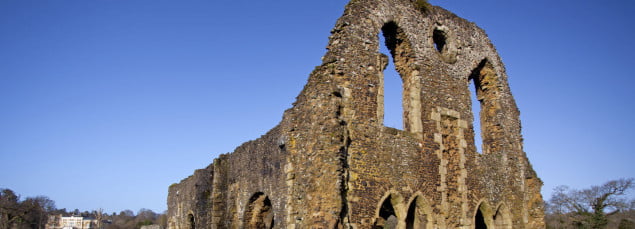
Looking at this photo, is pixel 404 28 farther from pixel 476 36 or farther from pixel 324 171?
pixel 324 171

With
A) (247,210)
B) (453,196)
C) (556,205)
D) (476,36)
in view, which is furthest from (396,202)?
(556,205)

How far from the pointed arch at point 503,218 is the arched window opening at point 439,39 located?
4901 millimetres

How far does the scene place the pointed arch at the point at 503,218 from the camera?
556 inches

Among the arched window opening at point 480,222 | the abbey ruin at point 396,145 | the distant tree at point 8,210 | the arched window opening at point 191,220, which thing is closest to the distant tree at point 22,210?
the distant tree at point 8,210

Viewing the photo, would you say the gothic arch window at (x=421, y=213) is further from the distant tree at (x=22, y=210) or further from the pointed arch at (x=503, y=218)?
the distant tree at (x=22, y=210)

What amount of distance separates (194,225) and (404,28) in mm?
12532

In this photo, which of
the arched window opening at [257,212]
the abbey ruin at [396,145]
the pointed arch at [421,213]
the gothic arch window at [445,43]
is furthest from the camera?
the arched window opening at [257,212]

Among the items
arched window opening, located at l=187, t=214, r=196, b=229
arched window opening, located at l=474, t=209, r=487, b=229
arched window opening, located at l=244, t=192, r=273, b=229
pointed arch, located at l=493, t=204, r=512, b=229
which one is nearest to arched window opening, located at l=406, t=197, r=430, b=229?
arched window opening, located at l=474, t=209, r=487, b=229

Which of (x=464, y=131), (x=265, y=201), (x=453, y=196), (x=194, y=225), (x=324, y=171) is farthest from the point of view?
(x=194, y=225)

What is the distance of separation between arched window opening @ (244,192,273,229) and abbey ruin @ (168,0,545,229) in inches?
1.5

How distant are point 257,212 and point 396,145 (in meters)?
5.74

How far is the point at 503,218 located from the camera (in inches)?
560

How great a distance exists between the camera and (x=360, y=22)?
38.1 feet

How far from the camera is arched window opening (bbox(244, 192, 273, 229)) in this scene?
15.0m
